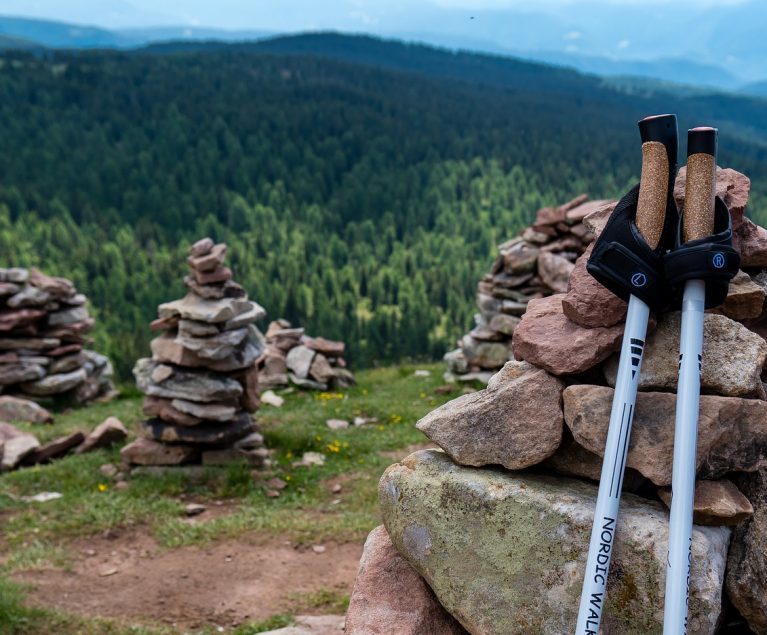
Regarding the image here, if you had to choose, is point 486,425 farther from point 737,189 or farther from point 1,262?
point 1,262

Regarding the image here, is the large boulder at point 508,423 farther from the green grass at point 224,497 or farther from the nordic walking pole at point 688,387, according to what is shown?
the green grass at point 224,497

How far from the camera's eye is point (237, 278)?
4498 inches

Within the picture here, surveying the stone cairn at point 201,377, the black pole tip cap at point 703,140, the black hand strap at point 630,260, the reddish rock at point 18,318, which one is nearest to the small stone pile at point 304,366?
the reddish rock at point 18,318

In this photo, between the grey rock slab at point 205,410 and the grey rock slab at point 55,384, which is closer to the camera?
the grey rock slab at point 205,410

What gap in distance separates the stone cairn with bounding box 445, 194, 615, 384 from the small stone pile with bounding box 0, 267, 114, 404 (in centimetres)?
1286

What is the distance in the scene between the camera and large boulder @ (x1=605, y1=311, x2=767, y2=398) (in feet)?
13.6

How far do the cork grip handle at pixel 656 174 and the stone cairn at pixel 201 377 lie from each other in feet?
37.5

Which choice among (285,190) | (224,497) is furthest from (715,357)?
(285,190)

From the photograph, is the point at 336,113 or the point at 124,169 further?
the point at 336,113

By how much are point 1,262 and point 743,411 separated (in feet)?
375

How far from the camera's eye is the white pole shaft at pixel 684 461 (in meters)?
3.47

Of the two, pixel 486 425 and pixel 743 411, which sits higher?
pixel 743 411

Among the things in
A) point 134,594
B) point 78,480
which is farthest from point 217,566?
point 78,480

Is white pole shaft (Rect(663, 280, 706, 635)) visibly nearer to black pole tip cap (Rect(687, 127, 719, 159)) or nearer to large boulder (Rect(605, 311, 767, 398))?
large boulder (Rect(605, 311, 767, 398))
